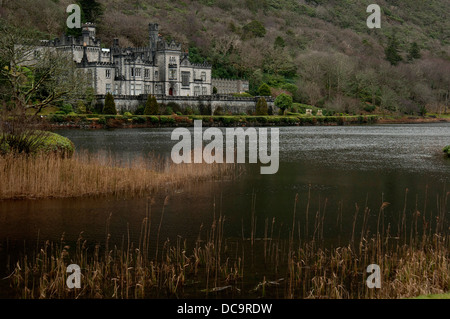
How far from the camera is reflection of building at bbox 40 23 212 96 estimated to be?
76.2m

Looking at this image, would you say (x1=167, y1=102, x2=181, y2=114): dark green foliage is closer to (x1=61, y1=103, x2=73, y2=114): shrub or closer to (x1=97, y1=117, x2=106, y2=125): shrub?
(x1=97, y1=117, x2=106, y2=125): shrub

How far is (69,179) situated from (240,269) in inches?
382

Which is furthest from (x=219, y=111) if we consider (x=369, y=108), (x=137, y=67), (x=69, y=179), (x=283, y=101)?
(x=69, y=179)

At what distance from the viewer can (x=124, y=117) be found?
6600 cm

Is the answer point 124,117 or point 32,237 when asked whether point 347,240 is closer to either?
point 32,237

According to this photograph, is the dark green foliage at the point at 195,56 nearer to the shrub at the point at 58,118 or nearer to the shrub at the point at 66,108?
the shrub at the point at 66,108

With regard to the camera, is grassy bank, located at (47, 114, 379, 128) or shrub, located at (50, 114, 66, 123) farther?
grassy bank, located at (47, 114, 379, 128)

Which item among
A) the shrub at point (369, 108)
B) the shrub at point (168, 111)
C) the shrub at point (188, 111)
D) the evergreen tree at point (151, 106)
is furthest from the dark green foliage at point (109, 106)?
the shrub at point (369, 108)

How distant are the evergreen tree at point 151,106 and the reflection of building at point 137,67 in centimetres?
840

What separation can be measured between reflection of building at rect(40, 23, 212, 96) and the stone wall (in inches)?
213

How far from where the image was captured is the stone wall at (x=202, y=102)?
235 ft

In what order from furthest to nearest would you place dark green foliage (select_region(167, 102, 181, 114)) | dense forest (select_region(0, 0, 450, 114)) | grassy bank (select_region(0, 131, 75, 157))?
dense forest (select_region(0, 0, 450, 114)) < dark green foliage (select_region(167, 102, 181, 114)) < grassy bank (select_region(0, 131, 75, 157))

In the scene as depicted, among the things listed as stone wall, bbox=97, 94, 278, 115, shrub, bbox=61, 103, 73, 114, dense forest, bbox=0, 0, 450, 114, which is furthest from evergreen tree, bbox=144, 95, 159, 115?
dense forest, bbox=0, 0, 450, 114
